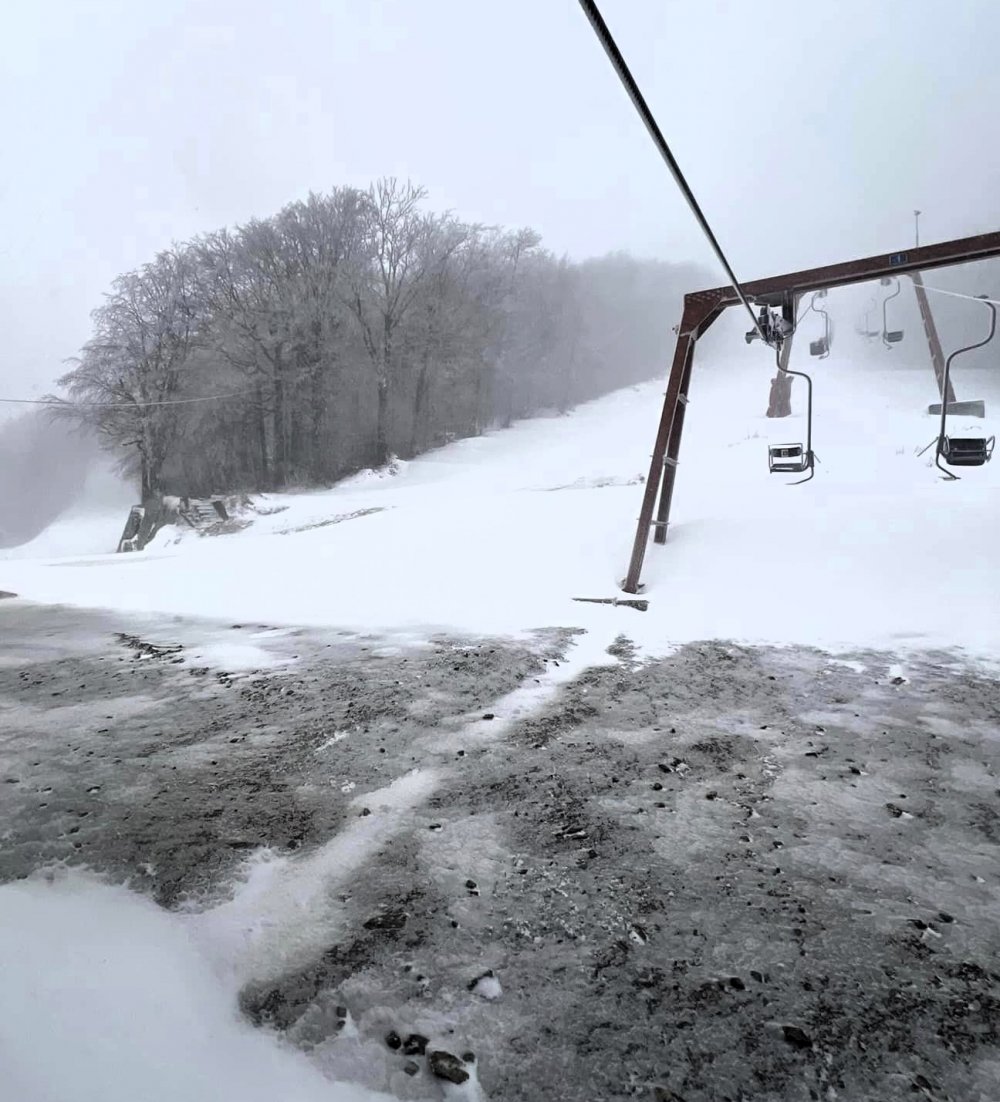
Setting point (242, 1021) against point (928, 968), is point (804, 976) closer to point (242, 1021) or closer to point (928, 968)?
point (928, 968)

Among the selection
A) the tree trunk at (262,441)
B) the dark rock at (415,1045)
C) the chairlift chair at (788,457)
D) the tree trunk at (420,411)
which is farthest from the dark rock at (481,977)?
the tree trunk at (420,411)

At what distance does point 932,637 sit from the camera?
15.7ft

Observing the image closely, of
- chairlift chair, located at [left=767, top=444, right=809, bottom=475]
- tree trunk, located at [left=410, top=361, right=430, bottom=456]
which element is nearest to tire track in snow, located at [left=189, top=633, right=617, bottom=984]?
chairlift chair, located at [left=767, top=444, right=809, bottom=475]

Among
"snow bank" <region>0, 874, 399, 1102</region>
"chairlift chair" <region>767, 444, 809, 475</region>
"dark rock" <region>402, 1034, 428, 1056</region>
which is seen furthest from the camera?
"chairlift chair" <region>767, 444, 809, 475</region>

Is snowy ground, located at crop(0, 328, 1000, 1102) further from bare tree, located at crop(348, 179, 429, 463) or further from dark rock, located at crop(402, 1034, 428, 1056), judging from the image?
bare tree, located at crop(348, 179, 429, 463)

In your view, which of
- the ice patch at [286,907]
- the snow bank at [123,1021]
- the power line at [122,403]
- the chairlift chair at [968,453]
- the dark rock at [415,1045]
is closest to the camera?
the snow bank at [123,1021]

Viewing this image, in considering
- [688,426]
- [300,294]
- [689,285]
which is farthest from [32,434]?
[689,285]

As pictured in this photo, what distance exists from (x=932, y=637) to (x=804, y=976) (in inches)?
161

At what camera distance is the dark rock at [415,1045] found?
1.33m

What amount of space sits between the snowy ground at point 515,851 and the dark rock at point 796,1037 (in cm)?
1

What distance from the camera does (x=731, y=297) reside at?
611 centimetres

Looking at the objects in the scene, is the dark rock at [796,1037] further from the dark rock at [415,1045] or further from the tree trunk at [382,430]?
the tree trunk at [382,430]

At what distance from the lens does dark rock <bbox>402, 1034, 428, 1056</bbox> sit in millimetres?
1334

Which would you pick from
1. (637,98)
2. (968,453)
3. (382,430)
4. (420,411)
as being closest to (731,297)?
(968,453)
